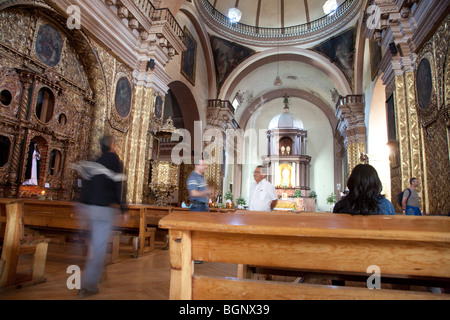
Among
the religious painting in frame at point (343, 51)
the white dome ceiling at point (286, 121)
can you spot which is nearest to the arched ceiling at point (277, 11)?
the religious painting in frame at point (343, 51)

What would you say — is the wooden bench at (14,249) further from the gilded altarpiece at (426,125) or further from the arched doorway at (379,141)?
the arched doorway at (379,141)

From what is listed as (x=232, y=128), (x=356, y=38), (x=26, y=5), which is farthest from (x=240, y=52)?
(x=26, y=5)

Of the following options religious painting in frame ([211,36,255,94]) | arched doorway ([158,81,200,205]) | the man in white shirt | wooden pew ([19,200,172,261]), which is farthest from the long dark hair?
religious painting in frame ([211,36,255,94])

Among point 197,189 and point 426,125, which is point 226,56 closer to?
point 426,125

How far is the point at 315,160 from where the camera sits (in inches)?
703

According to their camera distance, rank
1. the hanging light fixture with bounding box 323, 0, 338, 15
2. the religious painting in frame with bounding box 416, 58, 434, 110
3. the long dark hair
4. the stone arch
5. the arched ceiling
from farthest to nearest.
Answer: the arched ceiling → the hanging light fixture with bounding box 323, 0, 338, 15 → the stone arch → the religious painting in frame with bounding box 416, 58, 434, 110 → the long dark hair

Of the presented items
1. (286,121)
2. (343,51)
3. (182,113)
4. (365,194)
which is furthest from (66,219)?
(286,121)

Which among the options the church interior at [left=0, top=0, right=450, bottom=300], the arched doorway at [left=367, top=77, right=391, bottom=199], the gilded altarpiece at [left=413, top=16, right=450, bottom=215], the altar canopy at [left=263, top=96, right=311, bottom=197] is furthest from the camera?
the altar canopy at [left=263, top=96, right=311, bottom=197]

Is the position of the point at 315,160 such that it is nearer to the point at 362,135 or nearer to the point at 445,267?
the point at 362,135

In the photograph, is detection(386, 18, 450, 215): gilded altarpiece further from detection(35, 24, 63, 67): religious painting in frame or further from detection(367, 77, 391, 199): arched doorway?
detection(35, 24, 63, 67): religious painting in frame

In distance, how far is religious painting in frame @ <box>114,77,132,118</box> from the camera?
20.5 feet

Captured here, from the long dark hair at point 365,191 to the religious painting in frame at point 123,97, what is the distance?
18.1 feet

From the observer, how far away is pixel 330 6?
13375 millimetres

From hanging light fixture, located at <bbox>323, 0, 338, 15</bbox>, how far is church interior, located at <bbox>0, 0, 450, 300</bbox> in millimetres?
57
